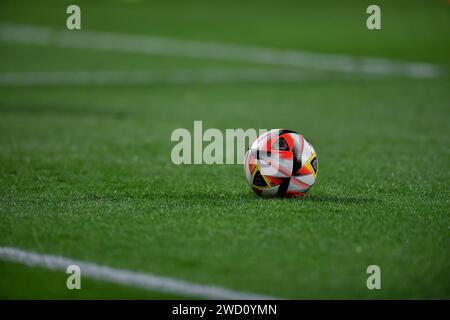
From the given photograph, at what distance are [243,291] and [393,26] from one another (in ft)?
75.9

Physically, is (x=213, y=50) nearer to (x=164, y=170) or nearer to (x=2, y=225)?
(x=164, y=170)

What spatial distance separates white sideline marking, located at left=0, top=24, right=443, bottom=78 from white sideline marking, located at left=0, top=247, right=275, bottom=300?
49.7 ft

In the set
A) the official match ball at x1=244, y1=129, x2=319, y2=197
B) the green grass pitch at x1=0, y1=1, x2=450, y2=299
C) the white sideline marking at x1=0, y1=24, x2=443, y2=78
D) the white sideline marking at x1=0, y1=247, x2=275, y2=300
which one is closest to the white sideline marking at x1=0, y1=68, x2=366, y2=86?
the green grass pitch at x1=0, y1=1, x2=450, y2=299

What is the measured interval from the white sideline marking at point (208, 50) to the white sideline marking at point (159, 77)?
4.29 ft

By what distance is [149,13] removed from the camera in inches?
1230

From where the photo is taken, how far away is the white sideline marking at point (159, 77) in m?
19.5

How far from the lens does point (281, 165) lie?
709 cm

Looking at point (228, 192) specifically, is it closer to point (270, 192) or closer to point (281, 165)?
A: point (270, 192)

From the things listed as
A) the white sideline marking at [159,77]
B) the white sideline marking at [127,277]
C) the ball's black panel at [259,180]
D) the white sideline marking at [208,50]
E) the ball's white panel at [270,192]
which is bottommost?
the white sideline marking at [127,277]

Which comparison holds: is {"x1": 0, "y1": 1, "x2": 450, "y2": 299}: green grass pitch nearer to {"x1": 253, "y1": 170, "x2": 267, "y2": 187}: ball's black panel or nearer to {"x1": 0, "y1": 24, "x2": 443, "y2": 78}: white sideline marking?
{"x1": 253, "y1": 170, "x2": 267, "y2": 187}: ball's black panel

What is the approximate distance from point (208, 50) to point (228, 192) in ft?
55.8

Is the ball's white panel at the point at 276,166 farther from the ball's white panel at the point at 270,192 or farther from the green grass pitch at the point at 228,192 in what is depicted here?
the green grass pitch at the point at 228,192

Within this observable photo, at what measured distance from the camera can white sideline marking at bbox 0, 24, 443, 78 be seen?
20.8m

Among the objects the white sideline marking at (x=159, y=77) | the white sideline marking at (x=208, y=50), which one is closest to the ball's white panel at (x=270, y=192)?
the white sideline marking at (x=159, y=77)
